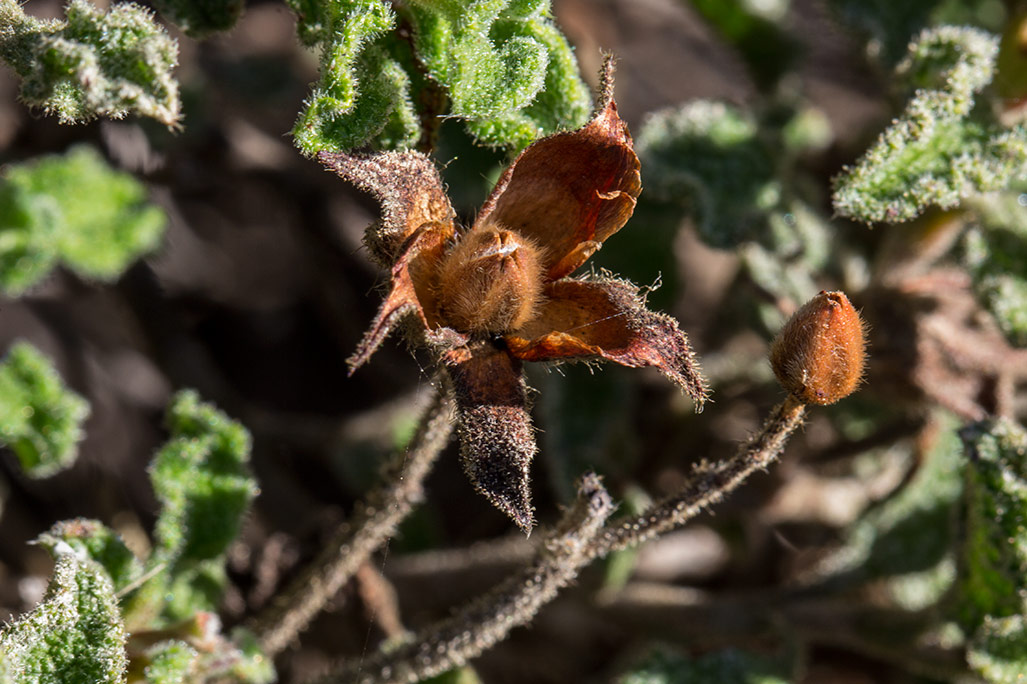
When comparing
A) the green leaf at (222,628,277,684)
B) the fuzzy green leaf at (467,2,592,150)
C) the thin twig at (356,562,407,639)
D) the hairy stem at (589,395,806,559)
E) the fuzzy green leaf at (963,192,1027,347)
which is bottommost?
the thin twig at (356,562,407,639)

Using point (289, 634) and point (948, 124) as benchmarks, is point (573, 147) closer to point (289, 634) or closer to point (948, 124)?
point (948, 124)

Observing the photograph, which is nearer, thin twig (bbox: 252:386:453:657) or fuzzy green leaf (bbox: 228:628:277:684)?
thin twig (bbox: 252:386:453:657)

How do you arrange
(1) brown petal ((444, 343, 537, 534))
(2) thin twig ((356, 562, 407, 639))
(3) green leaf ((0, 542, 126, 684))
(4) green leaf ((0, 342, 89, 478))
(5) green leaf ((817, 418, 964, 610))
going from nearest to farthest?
1. (1) brown petal ((444, 343, 537, 534))
2. (3) green leaf ((0, 542, 126, 684))
3. (4) green leaf ((0, 342, 89, 478))
4. (2) thin twig ((356, 562, 407, 639))
5. (5) green leaf ((817, 418, 964, 610))

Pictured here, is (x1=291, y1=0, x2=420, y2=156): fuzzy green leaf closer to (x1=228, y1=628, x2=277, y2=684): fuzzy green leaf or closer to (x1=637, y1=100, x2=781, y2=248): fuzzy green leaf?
(x1=637, y1=100, x2=781, y2=248): fuzzy green leaf

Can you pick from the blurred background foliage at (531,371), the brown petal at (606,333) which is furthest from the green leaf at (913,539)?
the brown petal at (606,333)

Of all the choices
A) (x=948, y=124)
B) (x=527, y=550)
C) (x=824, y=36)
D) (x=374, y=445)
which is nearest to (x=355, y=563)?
(x=527, y=550)

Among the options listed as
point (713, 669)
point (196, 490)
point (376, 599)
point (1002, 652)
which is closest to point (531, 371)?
point (376, 599)

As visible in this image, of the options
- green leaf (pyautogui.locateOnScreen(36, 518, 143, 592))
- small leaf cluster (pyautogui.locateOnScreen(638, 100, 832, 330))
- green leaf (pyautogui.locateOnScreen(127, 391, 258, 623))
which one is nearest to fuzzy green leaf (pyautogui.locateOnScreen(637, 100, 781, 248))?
small leaf cluster (pyautogui.locateOnScreen(638, 100, 832, 330))
